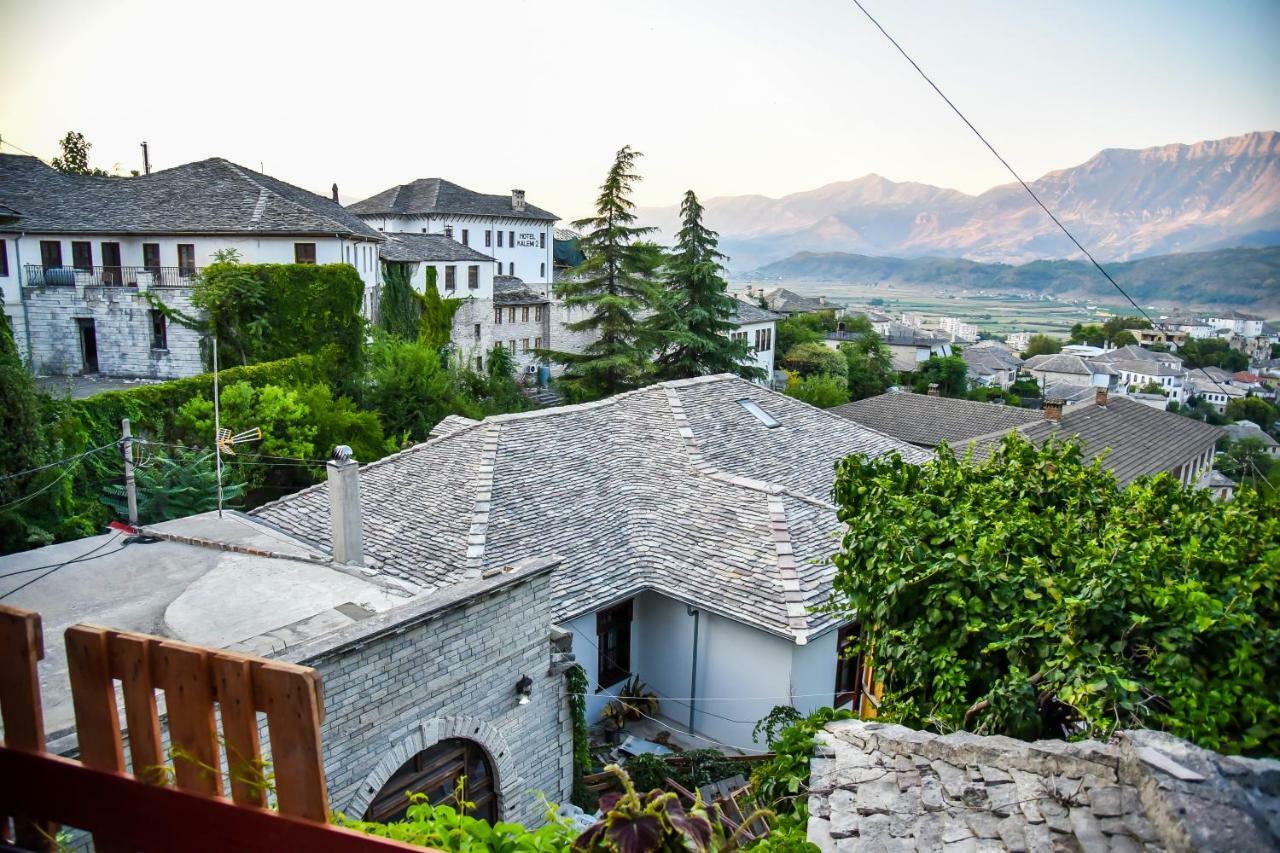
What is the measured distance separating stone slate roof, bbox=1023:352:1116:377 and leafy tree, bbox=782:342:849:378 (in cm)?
3806

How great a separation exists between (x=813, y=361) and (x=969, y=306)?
8631cm

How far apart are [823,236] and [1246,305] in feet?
609

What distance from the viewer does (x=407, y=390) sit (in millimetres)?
24469

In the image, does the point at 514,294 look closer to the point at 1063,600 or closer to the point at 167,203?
the point at 167,203

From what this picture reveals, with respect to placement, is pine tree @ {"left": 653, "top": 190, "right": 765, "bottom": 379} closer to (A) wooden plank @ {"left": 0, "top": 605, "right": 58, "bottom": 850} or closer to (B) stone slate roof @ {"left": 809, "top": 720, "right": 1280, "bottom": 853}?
(B) stone slate roof @ {"left": 809, "top": 720, "right": 1280, "bottom": 853}

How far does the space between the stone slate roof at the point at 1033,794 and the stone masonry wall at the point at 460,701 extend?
278 cm

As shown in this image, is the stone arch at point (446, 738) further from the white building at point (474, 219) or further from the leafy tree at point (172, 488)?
the white building at point (474, 219)

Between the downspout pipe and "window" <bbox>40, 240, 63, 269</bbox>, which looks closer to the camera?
the downspout pipe

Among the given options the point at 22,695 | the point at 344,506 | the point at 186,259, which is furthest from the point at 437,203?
the point at 22,695

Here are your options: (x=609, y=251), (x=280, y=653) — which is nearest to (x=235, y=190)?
(x=609, y=251)

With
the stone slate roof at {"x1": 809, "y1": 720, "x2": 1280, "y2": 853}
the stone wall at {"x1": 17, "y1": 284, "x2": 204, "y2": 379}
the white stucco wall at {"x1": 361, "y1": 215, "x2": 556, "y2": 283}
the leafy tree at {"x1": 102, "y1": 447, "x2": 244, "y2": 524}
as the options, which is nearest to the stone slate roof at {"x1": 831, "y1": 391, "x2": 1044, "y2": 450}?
the white stucco wall at {"x1": 361, "y1": 215, "x2": 556, "y2": 283}

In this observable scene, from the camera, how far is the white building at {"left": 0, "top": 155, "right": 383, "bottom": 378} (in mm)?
22703

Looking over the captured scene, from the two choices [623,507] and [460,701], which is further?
[623,507]

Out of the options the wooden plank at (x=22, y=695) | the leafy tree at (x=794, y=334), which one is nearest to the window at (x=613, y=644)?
the wooden plank at (x=22, y=695)
